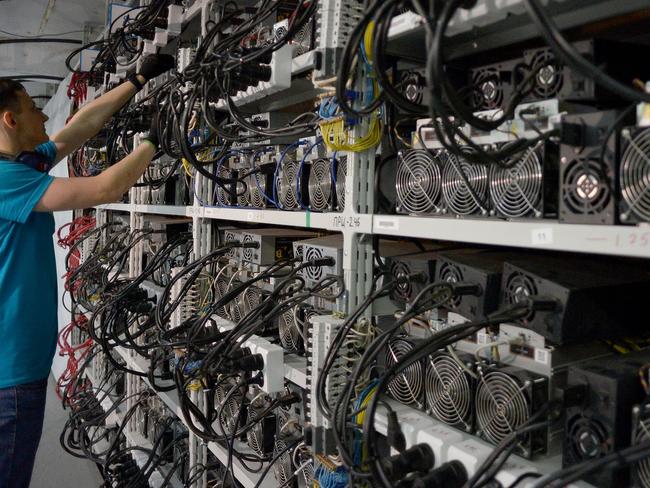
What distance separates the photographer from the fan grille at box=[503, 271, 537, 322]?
90 centimetres

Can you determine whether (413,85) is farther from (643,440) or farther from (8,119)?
(8,119)

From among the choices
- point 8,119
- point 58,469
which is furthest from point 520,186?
point 58,469

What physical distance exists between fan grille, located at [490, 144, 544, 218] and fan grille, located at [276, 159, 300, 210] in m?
0.64

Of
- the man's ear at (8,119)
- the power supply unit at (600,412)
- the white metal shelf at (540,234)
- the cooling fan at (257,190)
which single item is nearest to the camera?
the white metal shelf at (540,234)

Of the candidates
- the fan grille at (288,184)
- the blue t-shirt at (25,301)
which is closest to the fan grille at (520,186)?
the fan grille at (288,184)

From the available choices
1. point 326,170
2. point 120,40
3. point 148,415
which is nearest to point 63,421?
point 148,415

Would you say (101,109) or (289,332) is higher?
(101,109)

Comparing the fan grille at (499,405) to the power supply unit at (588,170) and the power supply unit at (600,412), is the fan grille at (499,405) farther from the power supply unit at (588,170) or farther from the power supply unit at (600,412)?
the power supply unit at (588,170)

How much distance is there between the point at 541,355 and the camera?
930mm

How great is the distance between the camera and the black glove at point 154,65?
6.88 ft

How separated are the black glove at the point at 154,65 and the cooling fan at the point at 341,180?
3.89ft

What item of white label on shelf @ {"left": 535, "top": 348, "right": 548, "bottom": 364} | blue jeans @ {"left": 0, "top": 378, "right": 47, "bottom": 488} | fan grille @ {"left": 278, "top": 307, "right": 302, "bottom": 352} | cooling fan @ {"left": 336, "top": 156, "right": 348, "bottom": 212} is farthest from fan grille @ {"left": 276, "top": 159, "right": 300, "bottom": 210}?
blue jeans @ {"left": 0, "top": 378, "right": 47, "bottom": 488}

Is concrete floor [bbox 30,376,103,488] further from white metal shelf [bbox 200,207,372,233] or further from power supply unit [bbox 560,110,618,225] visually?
power supply unit [bbox 560,110,618,225]

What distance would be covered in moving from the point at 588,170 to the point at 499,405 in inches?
17.0
